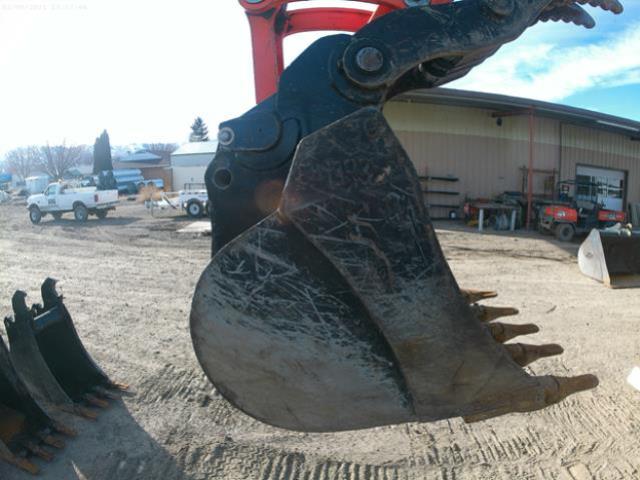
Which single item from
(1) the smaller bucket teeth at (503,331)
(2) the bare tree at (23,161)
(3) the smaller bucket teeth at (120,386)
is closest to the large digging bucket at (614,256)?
(1) the smaller bucket teeth at (503,331)

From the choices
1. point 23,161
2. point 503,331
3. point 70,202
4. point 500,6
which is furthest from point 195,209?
point 23,161

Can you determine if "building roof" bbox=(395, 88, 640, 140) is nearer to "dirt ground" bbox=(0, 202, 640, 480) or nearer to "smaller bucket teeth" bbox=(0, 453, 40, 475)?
"dirt ground" bbox=(0, 202, 640, 480)

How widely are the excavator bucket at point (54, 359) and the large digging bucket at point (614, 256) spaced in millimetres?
7005

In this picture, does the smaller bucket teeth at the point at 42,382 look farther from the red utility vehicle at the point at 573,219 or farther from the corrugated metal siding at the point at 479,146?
the corrugated metal siding at the point at 479,146

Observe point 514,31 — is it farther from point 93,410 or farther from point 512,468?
point 93,410

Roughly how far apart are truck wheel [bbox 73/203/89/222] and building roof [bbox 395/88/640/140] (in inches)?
503

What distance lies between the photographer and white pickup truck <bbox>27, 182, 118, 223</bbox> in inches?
742

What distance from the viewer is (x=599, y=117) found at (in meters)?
17.9

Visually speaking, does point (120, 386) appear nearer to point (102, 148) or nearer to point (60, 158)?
point (102, 148)

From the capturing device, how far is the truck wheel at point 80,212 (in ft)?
61.5

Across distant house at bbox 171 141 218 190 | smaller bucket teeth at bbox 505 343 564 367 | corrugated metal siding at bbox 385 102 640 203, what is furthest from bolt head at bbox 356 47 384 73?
distant house at bbox 171 141 218 190

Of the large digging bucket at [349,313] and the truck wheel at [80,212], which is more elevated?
the large digging bucket at [349,313]

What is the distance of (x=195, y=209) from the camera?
18828 millimetres

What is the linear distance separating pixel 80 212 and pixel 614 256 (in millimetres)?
18181
